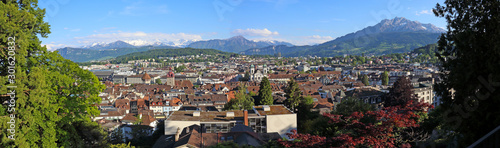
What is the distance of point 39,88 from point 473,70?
7.40 m

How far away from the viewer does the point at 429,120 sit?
9.92 meters

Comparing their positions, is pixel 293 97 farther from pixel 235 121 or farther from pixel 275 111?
pixel 235 121

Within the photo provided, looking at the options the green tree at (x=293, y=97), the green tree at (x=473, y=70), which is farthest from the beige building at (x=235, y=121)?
the green tree at (x=473, y=70)

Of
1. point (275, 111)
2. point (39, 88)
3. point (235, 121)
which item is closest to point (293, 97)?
point (275, 111)

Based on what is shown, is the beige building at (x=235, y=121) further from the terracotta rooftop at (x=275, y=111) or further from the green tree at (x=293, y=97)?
the green tree at (x=293, y=97)

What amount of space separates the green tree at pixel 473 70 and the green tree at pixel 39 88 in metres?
7.23

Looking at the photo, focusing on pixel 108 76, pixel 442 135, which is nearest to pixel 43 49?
pixel 442 135

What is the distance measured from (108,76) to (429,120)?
11760cm

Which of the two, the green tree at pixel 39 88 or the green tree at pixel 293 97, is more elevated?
the green tree at pixel 39 88

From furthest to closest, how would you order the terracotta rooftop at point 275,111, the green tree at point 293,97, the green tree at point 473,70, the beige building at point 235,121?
the green tree at point 293,97 → the terracotta rooftop at point 275,111 → the beige building at point 235,121 → the green tree at point 473,70

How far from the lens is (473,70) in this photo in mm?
4570

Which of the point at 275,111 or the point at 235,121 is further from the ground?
the point at 275,111

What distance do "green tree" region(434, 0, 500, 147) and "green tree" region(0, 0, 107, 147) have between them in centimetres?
723

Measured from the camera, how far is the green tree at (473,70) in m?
4.38
